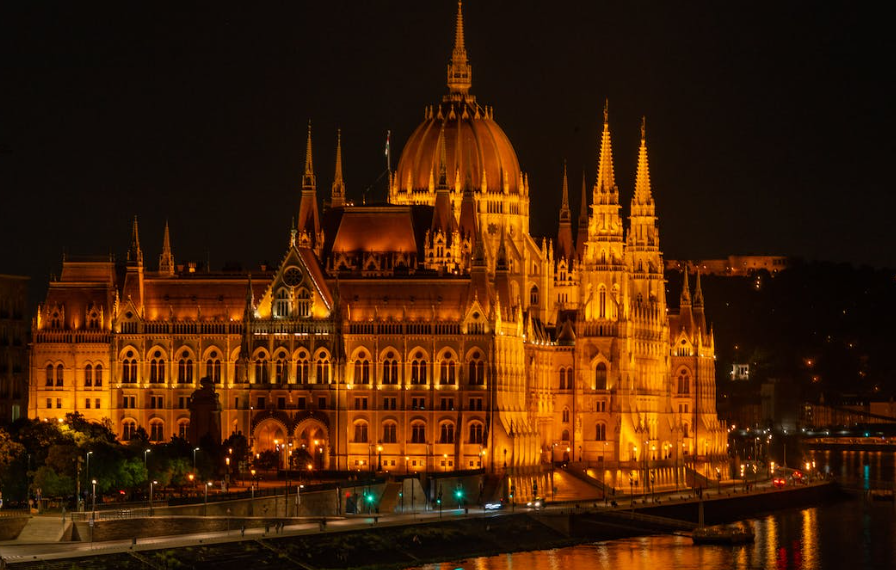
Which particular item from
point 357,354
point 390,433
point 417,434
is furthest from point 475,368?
point 357,354

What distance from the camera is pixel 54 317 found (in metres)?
172

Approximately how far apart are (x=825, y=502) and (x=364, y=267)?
40710mm

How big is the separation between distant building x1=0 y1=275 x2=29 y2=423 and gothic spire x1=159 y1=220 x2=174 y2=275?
1508 centimetres

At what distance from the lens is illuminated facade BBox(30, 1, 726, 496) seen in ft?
542

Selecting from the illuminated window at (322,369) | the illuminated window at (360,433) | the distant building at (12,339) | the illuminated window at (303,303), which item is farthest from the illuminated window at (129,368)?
the illuminated window at (360,433)

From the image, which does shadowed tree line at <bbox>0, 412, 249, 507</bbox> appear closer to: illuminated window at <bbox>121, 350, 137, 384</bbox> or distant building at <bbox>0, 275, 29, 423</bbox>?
distant building at <bbox>0, 275, 29, 423</bbox>

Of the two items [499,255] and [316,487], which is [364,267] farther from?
[316,487]

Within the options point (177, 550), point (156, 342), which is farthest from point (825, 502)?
point (177, 550)

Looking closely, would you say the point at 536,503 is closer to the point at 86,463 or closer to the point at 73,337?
the point at 86,463

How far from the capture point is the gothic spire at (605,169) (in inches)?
7608

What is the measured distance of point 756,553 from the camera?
502 feet

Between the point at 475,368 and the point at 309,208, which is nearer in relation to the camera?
the point at 475,368

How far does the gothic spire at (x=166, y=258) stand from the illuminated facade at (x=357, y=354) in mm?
150

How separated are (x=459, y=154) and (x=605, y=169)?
1090 cm
